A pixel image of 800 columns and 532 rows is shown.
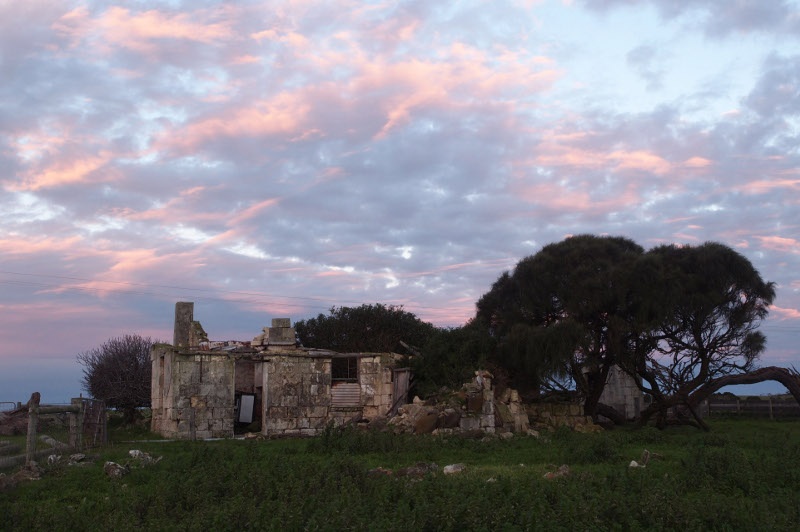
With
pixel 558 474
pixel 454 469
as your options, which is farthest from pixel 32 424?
pixel 558 474

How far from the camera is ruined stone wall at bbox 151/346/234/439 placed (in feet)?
77.4

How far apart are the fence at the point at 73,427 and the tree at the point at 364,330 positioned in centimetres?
1873

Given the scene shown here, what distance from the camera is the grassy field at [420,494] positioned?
28.0 feet

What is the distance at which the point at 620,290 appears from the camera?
24859 mm

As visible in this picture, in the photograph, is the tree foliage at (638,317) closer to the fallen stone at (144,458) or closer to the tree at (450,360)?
the tree at (450,360)

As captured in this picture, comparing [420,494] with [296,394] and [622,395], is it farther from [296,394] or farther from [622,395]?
[622,395]

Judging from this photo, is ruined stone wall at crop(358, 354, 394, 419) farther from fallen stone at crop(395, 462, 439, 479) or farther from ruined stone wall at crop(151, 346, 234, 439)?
fallen stone at crop(395, 462, 439, 479)

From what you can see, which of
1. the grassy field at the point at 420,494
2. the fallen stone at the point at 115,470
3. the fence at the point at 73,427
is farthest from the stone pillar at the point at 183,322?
the fallen stone at the point at 115,470

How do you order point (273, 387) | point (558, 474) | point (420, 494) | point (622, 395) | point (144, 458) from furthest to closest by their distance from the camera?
1. point (622, 395)
2. point (273, 387)
3. point (144, 458)
4. point (558, 474)
5. point (420, 494)

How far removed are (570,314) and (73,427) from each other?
671 inches

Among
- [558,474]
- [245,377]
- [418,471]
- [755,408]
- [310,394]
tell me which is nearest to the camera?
[558,474]

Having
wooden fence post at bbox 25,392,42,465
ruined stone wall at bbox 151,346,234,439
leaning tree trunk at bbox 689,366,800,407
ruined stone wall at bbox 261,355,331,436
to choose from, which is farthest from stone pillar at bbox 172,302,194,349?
leaning tree trunk at bbox 689,366,800,407

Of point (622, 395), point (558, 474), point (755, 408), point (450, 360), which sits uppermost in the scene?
point (450, 360)

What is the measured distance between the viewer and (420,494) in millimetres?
9609
